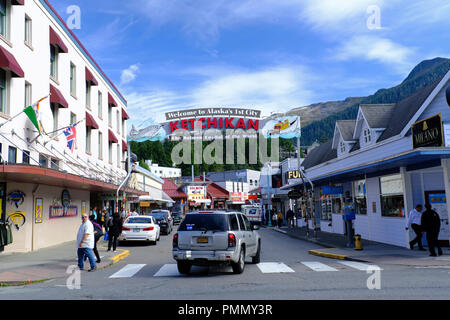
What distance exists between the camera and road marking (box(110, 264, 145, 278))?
40.1 ft

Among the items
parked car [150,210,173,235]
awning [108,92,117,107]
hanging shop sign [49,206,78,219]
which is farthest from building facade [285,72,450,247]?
awning [108,92,117,107]

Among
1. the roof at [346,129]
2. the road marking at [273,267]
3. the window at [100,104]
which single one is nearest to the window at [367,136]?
the roof at [346,129]

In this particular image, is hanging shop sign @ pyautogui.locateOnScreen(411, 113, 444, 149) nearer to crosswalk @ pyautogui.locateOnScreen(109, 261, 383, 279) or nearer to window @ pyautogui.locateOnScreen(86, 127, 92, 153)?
crosswalk @ pyautogui.locateOnScreen(109, 261, 383, 279)

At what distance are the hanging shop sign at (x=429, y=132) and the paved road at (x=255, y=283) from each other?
17.8 feet

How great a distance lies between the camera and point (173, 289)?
9.47 metres

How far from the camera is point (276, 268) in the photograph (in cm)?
1295

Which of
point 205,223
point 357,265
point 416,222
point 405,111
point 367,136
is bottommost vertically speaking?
point 357,265

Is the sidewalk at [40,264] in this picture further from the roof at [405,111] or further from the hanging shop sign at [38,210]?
the roof at [405,111]

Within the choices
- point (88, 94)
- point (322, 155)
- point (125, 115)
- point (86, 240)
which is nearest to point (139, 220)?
point (86, 240)

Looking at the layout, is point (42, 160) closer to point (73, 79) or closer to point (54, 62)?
point (54, 62)

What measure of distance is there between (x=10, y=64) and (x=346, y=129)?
64.9 ft

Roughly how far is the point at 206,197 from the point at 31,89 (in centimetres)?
5960
